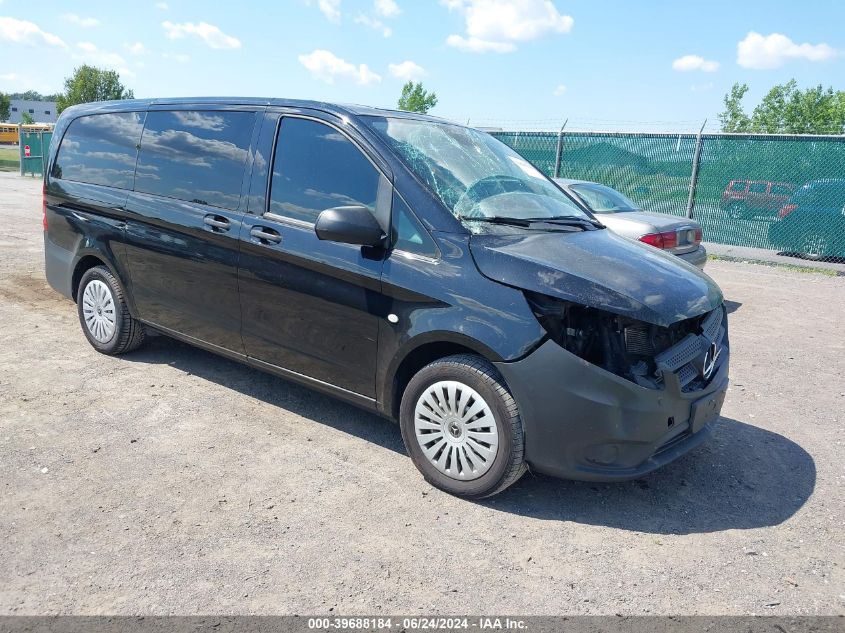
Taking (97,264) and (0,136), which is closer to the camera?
(97,264)

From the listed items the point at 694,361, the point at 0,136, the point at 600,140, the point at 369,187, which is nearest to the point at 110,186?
the point at 369,187

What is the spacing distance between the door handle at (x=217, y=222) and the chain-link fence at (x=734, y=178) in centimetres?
1150

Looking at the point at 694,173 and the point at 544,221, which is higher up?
the point at 694,173

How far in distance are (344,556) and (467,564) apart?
540 mm

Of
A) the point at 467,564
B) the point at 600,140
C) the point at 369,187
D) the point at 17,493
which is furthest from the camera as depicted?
the point at 600,140

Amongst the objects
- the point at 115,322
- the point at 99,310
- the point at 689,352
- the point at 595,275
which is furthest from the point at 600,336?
the point at 99,310

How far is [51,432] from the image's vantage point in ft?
13.8

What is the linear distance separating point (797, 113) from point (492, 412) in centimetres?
4771

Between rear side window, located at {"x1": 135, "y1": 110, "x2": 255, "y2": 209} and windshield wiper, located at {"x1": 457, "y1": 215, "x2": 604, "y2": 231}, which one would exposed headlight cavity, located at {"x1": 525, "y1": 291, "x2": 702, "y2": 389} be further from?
rear side window, located at {"x1": 135, "y1": 110, "x2": 255, "y2": 209}

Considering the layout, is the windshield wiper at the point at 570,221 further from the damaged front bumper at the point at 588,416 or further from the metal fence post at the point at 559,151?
the metal fence post at the point at 559,151

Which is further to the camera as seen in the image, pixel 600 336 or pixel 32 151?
pixel 32 151

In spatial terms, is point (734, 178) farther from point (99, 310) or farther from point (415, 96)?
point (415, 96)

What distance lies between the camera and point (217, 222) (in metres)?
4.45

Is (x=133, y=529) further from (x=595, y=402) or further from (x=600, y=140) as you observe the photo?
(x=600, y=140)
